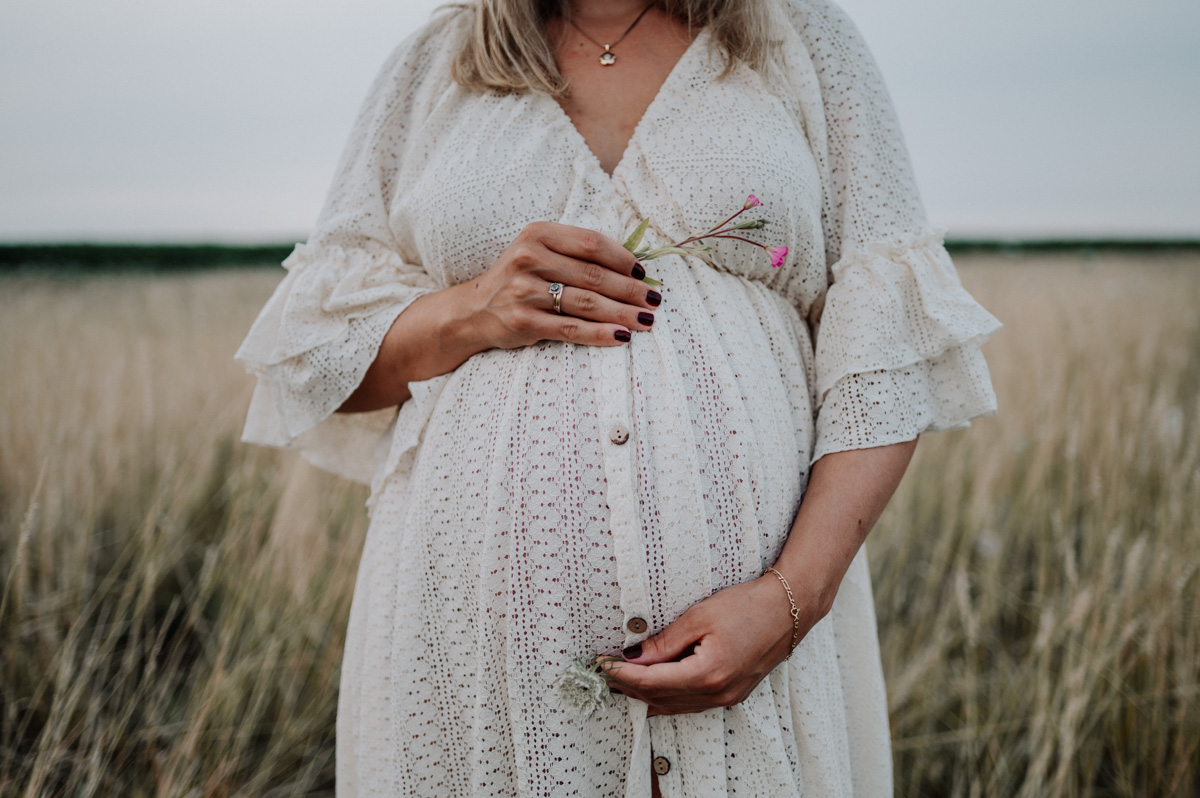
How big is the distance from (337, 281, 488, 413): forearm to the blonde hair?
0.42 metres

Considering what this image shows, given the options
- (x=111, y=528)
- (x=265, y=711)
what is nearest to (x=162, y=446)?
(x=111, y=528)

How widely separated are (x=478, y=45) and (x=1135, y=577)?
7.48ft

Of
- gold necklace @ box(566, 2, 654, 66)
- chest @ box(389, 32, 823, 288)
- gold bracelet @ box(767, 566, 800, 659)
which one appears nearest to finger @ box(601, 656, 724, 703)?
gold bracelet @ box(767, 566, 800, 659)

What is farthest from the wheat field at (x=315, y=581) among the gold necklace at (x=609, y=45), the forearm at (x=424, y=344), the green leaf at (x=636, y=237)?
the gold necklace at (x=609, y=45)

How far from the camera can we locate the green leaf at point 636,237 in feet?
3.60

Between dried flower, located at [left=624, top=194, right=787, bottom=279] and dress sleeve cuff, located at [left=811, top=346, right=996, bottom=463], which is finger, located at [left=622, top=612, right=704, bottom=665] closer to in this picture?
dress sleeve cuff, located at [left=811, top=346, right=996, bottom=463]

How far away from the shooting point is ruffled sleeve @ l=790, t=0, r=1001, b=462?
1.14 m

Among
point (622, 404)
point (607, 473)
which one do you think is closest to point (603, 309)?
point (622, 404)

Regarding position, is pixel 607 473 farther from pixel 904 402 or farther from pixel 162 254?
pixel 162 254

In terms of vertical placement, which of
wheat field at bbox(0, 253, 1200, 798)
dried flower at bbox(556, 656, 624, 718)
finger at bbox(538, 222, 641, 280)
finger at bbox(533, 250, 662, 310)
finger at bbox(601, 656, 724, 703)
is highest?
finger at bbox(538, 222, 641, 280)

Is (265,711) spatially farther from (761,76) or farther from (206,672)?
(761,76)

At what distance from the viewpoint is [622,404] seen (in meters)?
1.02

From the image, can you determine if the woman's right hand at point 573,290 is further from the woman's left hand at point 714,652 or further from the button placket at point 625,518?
the woman's left hand at point 714,652

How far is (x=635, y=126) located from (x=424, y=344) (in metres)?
0.56
